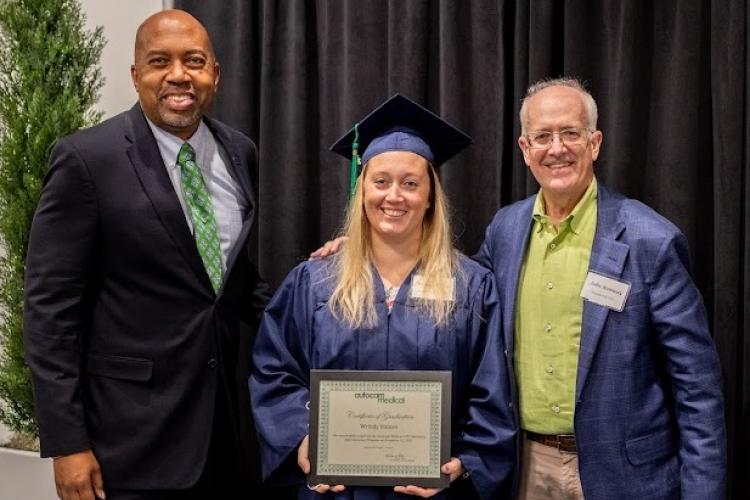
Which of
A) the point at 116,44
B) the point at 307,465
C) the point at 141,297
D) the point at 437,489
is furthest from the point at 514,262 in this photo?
the point at 116,44

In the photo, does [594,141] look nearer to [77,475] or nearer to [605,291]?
[605,291]

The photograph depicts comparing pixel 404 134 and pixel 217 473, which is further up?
pixel 404 134

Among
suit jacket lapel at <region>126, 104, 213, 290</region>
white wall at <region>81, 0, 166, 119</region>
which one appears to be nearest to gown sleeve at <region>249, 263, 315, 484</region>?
suit jacket lapel at <region>126, 104, 213, 290</region>

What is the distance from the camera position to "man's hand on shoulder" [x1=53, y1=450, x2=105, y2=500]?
2.09 meters

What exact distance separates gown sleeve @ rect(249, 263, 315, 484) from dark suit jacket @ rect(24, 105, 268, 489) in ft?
0.46

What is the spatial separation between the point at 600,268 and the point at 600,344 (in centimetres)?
20

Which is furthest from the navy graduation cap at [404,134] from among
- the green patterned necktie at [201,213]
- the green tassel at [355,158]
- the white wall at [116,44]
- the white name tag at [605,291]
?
the white wall at [116,44]

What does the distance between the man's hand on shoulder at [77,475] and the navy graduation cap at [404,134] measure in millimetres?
1071

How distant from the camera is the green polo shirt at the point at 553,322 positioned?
2074 mm

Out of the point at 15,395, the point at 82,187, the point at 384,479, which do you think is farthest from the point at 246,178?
the point at 15,395

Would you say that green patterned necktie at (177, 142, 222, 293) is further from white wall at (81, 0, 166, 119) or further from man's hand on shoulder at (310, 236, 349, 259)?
white wall at (81, 0, 166, 119)

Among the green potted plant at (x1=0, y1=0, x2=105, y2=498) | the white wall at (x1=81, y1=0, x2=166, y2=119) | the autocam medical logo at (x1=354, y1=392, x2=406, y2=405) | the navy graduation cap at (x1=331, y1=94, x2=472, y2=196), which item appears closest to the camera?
the autocam medical logo at (x1=354, y1=392, x2=406, y2=405)

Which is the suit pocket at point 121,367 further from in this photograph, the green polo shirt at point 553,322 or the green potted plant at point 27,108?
the green polo shirt at point 553,322

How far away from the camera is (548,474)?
212 cm
